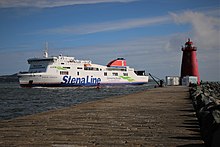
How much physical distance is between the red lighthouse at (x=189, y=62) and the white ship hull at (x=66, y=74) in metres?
19.0

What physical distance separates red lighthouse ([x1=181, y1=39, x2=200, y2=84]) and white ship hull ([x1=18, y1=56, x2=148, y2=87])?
747 inches

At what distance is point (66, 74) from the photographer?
4634 centimetres

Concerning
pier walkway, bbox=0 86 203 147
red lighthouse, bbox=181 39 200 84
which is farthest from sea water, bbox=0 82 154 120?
red lighthouse, bbox=181 39 200 84

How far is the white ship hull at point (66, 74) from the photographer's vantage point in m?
44.0

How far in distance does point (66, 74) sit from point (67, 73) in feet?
1.13

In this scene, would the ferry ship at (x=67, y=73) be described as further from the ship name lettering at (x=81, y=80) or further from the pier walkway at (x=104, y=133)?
the pier walkway at (x=104, y=133)

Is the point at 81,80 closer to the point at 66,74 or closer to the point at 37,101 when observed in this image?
the point at 66,74

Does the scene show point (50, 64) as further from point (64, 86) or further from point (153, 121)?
point (153, 121)

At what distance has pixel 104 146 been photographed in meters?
3.70

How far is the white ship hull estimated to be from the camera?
44000 mm

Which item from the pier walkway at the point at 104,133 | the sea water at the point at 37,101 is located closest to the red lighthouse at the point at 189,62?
the sea water at the point at 37,101

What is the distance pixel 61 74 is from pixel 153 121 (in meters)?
40.6

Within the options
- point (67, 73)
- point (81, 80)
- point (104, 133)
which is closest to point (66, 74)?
point (67, 73)

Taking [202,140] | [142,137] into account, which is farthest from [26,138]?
[202,140]
